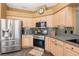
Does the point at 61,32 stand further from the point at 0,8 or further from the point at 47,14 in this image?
the point at 0,8

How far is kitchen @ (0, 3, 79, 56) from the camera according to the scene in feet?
4.87

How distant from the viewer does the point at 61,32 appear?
1.58 metres

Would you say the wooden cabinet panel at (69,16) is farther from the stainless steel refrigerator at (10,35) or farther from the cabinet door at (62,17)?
the stainless steel refrigerator at (10,35)

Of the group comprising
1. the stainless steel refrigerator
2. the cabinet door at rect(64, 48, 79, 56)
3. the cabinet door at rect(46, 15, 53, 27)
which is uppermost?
the cabinet door at rect(46, 15, 53, 27)

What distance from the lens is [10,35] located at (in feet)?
5.03

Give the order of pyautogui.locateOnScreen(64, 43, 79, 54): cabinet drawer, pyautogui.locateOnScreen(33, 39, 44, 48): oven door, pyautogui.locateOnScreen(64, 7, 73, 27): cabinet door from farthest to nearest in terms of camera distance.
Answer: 1. pyautogui.locateOnScreen(33, 39, 44, 48): oven door
2. pyautogui.locateOnScreen(64, 7, 73, 27): cabinet door
3. pyautogui.locateOnScreen(64, 43, 79, 54): cabinet drawer

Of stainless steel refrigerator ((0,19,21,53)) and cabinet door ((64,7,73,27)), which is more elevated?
cabinet door ((64,7,73,27))

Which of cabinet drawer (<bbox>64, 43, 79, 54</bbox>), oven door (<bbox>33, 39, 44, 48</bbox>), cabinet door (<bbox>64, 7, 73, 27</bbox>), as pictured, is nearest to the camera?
cabinet drawer (<bbox>64, 43, 79, 54</bbox>)

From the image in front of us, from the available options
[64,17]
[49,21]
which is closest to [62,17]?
[64,17]

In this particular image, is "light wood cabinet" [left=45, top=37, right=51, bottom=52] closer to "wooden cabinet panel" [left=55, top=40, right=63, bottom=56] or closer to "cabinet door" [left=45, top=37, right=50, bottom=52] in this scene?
"cabinet door" [left=45, top=37, right=50, bottom=52]

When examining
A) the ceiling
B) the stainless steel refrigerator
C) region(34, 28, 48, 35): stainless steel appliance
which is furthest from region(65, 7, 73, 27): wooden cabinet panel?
the stainless steel refrigerator

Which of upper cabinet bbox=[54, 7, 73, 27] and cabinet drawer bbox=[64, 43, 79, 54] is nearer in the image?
cabinet drawer bbox=[64, 43, 79, 54]

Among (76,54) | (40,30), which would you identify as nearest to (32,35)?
(40,30)

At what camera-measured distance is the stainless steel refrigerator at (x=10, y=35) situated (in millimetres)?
1517
